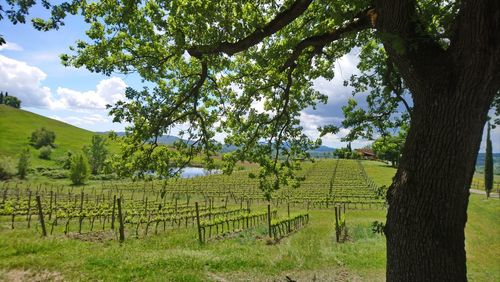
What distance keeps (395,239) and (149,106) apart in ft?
19.2

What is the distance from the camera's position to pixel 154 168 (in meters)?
8.98

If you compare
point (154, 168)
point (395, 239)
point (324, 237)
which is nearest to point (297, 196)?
point (324, 237)

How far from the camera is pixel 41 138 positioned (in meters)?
112

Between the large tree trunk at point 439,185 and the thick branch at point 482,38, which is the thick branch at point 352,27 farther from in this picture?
the large tree trunk at point 439,185

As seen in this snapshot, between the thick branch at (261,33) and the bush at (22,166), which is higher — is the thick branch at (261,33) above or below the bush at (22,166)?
above

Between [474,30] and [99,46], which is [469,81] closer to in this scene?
[474,30]

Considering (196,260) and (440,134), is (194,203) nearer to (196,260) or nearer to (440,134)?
(196,260)

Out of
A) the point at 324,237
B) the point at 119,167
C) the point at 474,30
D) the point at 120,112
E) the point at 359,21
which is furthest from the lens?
the point at 324,237

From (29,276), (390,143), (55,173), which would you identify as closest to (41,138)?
(55,173)

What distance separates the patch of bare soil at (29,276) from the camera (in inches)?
412

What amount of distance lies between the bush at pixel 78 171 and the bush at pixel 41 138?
42367 mm

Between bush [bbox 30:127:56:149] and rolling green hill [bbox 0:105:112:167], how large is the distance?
1.85m

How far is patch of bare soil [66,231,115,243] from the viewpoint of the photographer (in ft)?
64.9

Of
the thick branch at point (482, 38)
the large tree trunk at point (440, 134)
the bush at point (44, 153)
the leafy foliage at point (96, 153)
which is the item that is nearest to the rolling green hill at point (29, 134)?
the bush at point (44, 153)
